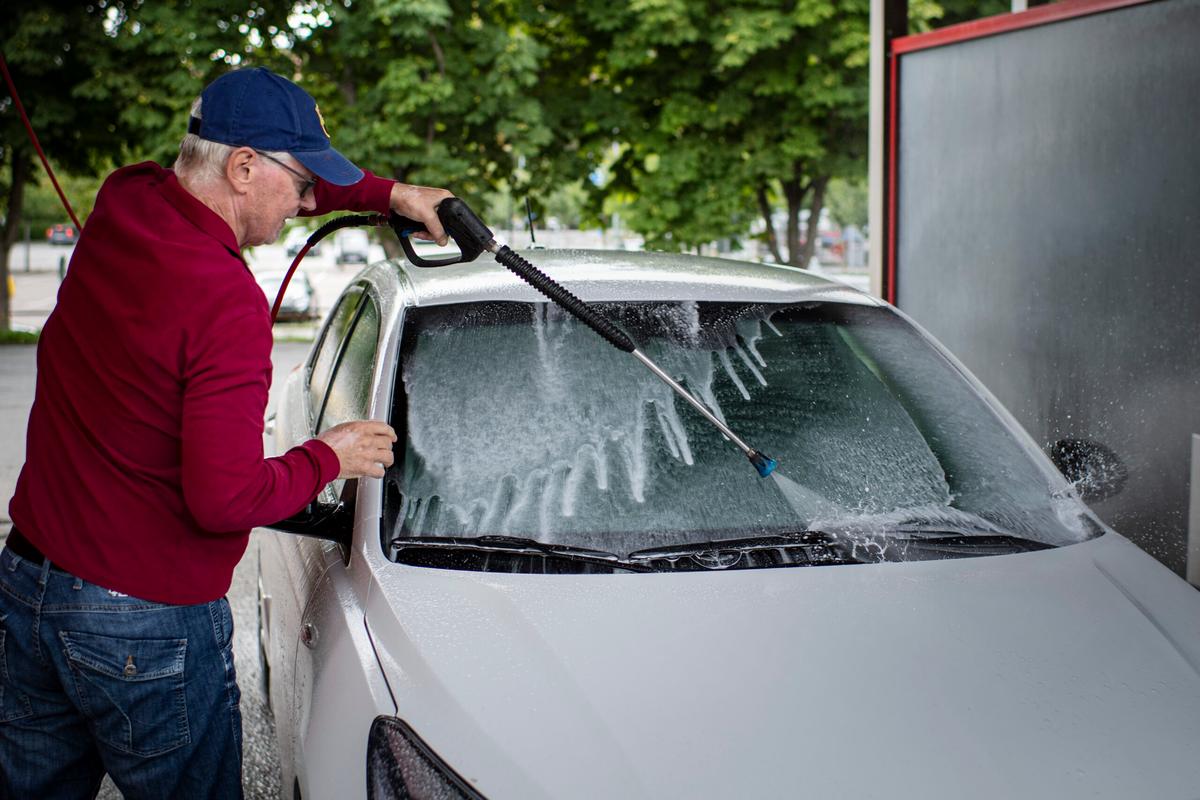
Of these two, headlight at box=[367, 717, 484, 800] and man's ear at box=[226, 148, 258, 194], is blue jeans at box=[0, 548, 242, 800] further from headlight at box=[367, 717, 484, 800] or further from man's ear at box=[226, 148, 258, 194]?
man's ear at box=[226, 148, 258, 194]

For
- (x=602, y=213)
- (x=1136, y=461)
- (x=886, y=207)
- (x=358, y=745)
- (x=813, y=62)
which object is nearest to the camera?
(x=358, y=745)

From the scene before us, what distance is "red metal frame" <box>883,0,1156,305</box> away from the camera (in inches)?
192

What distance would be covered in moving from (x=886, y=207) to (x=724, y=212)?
36.9 ft

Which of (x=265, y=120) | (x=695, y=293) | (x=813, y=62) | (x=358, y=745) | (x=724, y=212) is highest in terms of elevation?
(x=813, y=62)

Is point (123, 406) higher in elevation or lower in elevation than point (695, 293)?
lower

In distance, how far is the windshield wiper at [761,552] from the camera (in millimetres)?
2260

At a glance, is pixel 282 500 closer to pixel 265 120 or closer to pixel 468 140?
pixel 265 120

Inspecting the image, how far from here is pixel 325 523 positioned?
91.0 inches

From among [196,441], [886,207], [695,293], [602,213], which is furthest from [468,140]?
[196,441]

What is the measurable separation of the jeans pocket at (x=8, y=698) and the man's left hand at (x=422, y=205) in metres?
1.05

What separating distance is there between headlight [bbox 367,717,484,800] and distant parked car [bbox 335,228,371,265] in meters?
50.9

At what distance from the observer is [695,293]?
9.31 feet

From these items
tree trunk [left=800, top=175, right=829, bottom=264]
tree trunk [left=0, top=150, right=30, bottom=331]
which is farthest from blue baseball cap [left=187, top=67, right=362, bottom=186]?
tree trunk [left=0, top=150, right=30, bottom=331]

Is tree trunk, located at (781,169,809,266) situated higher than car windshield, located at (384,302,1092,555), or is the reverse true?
tree trunk, located at (781,169,809,266)
